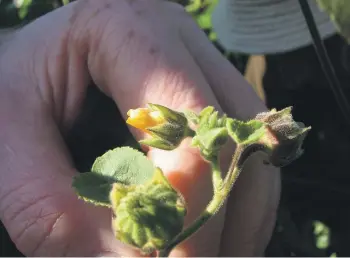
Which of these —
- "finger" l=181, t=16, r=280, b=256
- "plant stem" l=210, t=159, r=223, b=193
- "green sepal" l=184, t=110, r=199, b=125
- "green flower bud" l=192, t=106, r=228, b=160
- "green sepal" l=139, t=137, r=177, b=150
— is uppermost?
"green flower bud" l=192, t=106, r=228, b=160

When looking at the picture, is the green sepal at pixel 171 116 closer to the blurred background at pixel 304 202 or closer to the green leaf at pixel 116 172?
the green leaf at pixel 116 172

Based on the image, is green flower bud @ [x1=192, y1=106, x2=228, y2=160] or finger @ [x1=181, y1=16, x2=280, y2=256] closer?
green flower bud @ [x1=192, y1=106, x2=228, y2=160]

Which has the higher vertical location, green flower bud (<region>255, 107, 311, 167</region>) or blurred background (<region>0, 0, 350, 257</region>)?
green flower bud (<region>255, 107, 311, 167</region>)

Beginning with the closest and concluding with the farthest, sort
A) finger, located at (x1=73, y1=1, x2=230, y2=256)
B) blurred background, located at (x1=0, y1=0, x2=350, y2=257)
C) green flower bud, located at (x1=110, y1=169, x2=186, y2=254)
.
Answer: green flower bud, located at (x1=110, y1=169, x2=186, y2=254) < finger, located at (x1=73, y1=1, x2=230, y2=256) < blurred background, located at (x1=0, y1=0, x2=350, y2=257)

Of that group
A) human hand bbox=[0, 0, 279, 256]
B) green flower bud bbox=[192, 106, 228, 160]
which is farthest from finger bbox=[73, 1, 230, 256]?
green flower bud bbox=[192, 106, 228, 160]

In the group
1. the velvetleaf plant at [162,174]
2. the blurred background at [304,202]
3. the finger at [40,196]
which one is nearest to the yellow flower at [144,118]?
the velvetleaf plant at [162,174]

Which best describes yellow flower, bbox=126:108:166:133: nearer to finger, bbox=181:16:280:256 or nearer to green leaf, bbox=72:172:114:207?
green leaf, bbox=72:172:114:207
